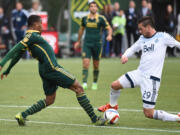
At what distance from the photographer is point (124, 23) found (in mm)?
26375

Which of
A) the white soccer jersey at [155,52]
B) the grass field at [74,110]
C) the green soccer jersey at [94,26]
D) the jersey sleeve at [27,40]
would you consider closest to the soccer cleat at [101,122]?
the grass field at [74,110]

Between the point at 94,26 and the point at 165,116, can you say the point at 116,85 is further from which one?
the point at 94,26

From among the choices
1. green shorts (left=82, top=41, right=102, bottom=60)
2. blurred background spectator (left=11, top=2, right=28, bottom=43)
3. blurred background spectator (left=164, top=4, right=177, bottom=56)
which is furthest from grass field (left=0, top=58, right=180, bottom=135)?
blurred background spectator (left=164, top=4, right=177, bottom=56)

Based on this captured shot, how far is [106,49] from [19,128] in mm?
19550

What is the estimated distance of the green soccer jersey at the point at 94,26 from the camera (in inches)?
586

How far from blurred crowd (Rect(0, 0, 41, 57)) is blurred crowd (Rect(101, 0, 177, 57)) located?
384 cm

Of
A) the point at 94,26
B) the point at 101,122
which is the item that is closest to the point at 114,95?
the point at 101,122

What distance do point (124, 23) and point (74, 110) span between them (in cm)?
1615

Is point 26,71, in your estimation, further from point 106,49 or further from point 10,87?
point 106,49

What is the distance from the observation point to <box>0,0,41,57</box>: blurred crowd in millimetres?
25555

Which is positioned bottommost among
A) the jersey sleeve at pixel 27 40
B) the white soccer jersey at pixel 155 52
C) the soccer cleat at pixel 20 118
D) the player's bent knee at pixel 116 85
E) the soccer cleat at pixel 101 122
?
the soccer cleat at pixel 101 122

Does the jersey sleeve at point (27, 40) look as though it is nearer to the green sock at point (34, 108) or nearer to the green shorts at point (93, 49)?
the green sock at point (34, 108)

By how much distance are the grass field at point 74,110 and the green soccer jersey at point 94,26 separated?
1.43 m

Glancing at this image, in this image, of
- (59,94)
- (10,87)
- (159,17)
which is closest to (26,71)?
(10,87)
